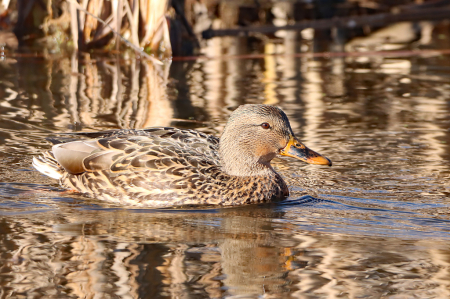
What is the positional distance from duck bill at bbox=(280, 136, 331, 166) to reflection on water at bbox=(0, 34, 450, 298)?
0.30 m

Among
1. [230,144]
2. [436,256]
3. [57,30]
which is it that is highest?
[57,30]

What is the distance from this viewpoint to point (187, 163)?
20.4 ft

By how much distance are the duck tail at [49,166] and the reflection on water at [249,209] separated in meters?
0.10

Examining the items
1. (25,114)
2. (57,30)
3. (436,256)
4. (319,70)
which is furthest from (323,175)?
(57,30)

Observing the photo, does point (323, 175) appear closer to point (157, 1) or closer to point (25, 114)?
point (25, 114)

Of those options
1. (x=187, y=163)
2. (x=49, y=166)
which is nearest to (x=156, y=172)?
(x=187, y=163)

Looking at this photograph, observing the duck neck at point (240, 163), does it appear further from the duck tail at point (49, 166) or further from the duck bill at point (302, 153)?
the duck tail at point (49, 166)

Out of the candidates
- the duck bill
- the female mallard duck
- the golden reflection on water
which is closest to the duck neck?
the female mallard duck

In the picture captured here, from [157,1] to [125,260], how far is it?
795cm

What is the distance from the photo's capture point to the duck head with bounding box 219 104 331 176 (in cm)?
625

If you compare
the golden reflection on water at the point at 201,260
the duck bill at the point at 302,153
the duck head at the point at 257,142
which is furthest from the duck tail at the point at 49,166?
the duck bill at the point at 302,153

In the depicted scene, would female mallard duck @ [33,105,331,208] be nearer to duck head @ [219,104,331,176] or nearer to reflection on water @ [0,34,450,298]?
duck head @ [219,104,331,176]

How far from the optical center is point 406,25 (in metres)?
17.2

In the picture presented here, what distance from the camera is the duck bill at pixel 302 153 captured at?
6.15m
